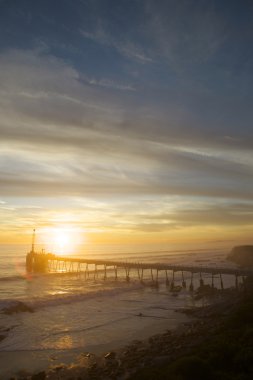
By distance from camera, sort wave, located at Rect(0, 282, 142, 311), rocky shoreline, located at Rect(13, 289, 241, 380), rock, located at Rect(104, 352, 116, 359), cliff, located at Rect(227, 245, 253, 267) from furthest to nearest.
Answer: cliff, located at Rect(227, 245, 253, 267) → wave, located at Rect(0, 282, 142, 311) → rock, located at Rect(104, 352, 116, 359) → rocky shoreline, located at Rect(13, 289, 241, 380)

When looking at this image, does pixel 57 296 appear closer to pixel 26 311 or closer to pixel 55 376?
pixel 26 311

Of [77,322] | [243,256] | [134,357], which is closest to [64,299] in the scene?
[77,322]

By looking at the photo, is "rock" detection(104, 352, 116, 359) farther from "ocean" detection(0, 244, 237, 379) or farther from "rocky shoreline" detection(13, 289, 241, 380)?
"ocean" detection(0, 244, 237, 379)

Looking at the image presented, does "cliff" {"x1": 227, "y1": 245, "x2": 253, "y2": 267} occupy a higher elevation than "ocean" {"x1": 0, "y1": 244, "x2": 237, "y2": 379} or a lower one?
higher

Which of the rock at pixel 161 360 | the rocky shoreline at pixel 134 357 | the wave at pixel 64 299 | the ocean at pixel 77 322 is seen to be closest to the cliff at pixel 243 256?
the ocean at pixel 77 322

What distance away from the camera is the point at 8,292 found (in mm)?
53250

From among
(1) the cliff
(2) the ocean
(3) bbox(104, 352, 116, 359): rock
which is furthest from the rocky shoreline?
(1) the cliff

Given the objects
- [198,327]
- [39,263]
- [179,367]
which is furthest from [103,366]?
[39,263]

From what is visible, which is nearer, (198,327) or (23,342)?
(23,342)

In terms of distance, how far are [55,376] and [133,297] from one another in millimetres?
29565

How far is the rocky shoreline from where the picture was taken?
18708mm

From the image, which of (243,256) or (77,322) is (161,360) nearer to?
(77,322)

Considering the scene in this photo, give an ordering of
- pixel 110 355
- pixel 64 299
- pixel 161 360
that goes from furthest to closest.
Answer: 1. pixel 64 299
2. pixel 110 355
3. pixel 161 360

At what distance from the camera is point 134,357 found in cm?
2078
